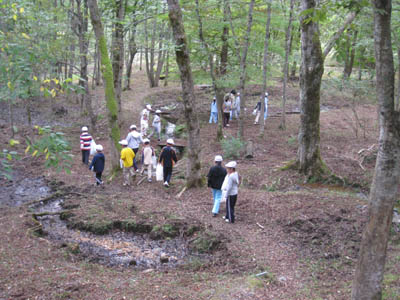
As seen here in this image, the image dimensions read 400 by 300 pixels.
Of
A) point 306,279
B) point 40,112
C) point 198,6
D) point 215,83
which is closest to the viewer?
point 306,279

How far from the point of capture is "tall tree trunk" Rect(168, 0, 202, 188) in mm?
10520

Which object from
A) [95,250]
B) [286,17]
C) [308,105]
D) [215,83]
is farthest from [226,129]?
[95,250]

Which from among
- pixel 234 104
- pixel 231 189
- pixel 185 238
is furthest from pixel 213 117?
pixel 185 238

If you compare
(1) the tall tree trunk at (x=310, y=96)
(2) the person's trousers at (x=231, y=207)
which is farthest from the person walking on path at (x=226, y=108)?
(2) the person's trousers at (x=231, y=207)

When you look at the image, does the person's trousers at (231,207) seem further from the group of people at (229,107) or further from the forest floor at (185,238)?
the group of people at (229,107)

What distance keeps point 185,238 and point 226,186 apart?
172cm

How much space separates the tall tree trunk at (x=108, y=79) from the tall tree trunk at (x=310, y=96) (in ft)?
22.5

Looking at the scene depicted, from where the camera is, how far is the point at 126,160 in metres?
12.8

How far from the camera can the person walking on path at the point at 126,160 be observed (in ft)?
41.9

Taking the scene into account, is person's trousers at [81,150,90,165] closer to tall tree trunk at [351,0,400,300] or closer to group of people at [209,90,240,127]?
group of people at [209,90,240,127]

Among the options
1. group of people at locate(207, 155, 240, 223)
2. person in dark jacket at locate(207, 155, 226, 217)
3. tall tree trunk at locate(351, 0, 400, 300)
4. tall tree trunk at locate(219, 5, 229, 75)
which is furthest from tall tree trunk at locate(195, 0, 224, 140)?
tall tree trunk at locate(351, 0, 400, 300)

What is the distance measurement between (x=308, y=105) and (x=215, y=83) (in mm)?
8035

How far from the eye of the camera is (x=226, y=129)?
73.5 feet

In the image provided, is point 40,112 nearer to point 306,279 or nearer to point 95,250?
point 95,250
